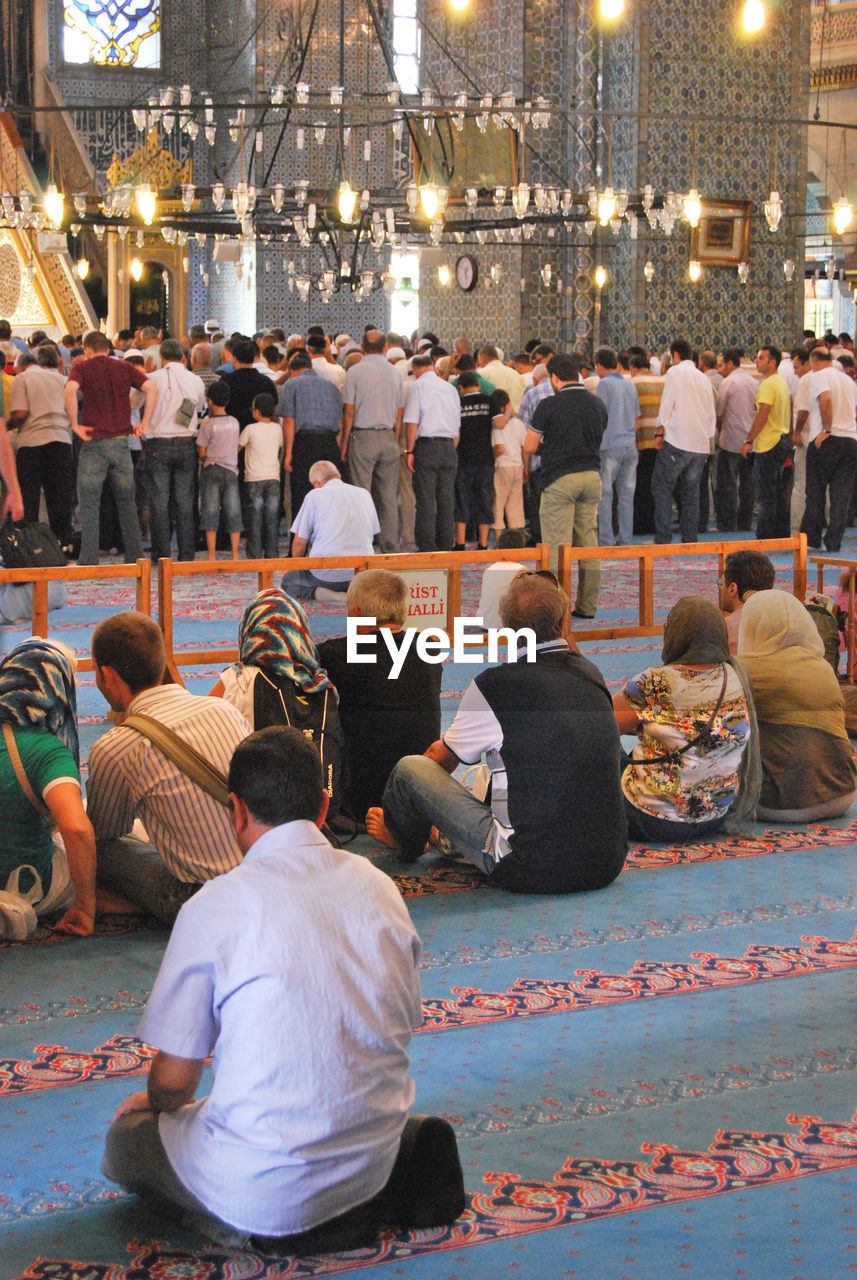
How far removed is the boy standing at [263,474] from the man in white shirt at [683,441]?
7.30ft

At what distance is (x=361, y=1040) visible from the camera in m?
2.07

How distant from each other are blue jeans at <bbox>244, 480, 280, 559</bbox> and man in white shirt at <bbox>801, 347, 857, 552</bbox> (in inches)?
124

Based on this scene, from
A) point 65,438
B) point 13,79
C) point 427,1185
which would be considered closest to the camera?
point 427,1185

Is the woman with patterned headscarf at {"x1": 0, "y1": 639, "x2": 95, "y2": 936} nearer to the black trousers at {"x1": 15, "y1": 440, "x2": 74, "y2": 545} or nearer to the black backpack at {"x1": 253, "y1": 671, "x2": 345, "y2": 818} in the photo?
the black backpack at {"x1": 253, "y1": 671, "x2": 345, "y2": 818}

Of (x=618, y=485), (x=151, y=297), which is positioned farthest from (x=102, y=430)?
(x=151, y=297)

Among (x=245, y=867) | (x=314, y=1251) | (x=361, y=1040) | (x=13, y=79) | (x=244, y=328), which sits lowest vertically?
(x=314, y=1251)

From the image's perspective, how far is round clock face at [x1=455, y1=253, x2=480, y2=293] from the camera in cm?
1570

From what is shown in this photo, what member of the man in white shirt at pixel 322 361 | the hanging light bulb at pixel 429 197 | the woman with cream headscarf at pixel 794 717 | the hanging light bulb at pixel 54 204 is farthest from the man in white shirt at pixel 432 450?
the woman with cream headscarf at pixel 794 717

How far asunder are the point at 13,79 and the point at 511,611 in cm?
1632

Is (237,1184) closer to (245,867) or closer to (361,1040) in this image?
(361,1040)

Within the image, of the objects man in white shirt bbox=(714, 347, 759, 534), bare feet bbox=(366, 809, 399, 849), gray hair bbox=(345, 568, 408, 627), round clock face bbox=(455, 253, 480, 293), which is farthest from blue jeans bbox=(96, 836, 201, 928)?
round clock face bbox=(455, 253, 480, 293)

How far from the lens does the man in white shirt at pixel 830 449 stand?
9.45m

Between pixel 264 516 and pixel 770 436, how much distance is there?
3.24 meters

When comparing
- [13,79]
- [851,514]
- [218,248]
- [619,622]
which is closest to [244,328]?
[218,248]
